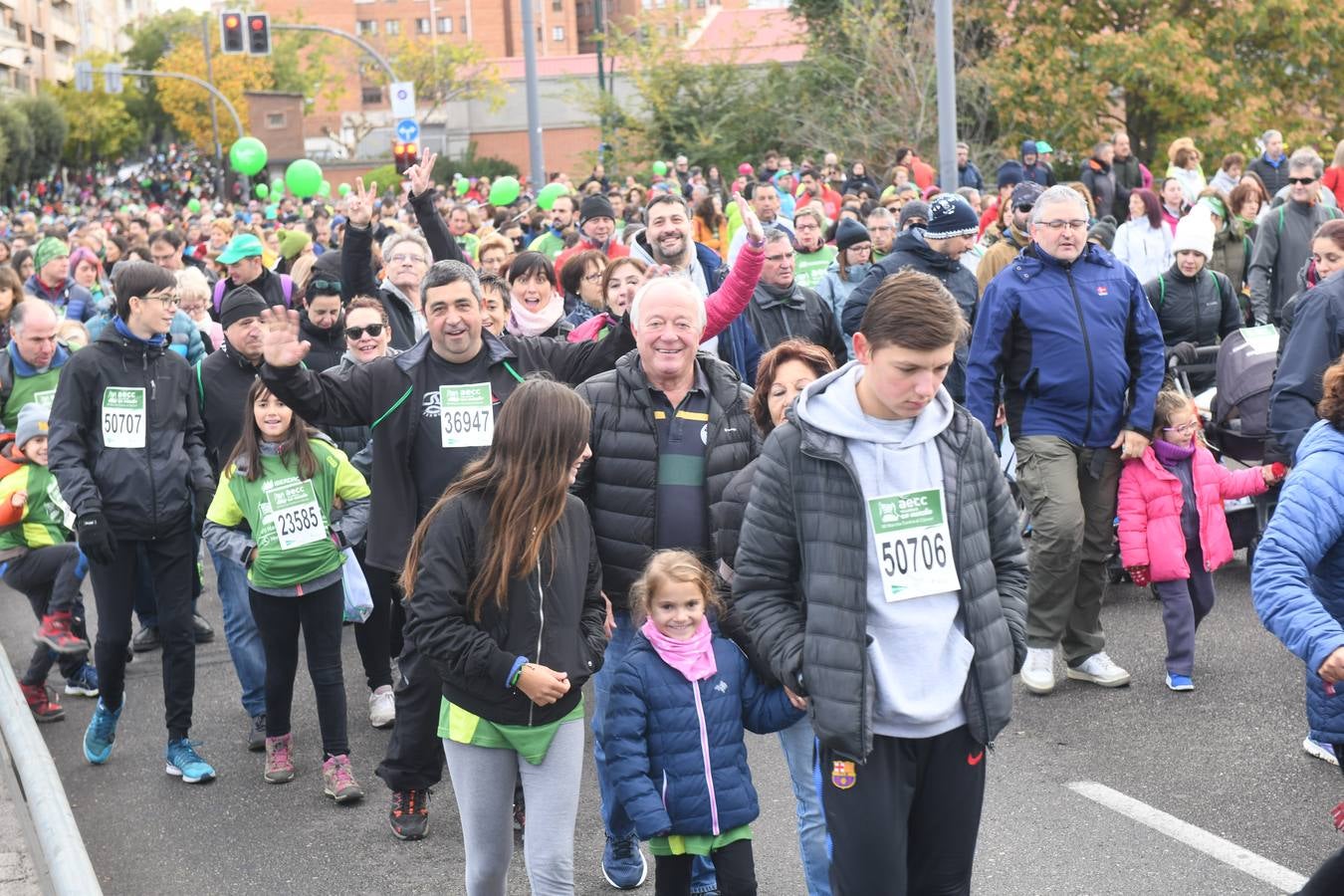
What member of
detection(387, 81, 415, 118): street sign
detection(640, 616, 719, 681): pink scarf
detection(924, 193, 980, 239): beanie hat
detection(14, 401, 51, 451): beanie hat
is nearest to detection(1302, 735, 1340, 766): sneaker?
detection(640, 616, 719, 681): pink scarf

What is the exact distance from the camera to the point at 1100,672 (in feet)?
24.9

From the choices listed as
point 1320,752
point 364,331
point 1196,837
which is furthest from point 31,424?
point 1320,752

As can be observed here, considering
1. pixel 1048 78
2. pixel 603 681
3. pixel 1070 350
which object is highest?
pixel 1048 78

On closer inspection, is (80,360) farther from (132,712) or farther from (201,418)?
(132,712)

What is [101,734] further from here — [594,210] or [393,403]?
[594,210]

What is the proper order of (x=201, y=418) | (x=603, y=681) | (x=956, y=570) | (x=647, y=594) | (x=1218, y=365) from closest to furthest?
(x=956, y=570)
(x=647, y=594)
(x=603, y=681)
(x=201, y=418)
(x=1218, y=365)

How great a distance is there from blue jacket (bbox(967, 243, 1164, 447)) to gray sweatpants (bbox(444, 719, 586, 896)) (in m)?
3.36

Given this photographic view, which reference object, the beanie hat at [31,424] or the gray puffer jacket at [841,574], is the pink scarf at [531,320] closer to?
the beanie hat at [31,424]

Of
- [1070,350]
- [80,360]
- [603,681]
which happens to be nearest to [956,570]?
[603,681]

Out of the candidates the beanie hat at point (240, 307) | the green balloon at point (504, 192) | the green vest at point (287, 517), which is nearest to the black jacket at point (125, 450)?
the green vest at point (287, 517)

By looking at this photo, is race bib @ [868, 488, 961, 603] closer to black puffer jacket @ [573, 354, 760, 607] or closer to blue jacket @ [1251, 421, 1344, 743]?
blue jacket @ [1251, 421, 1344, 743]

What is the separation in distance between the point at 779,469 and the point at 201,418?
14.6 ft

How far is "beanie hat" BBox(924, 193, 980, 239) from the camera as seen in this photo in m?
8.35

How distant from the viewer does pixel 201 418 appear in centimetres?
769
